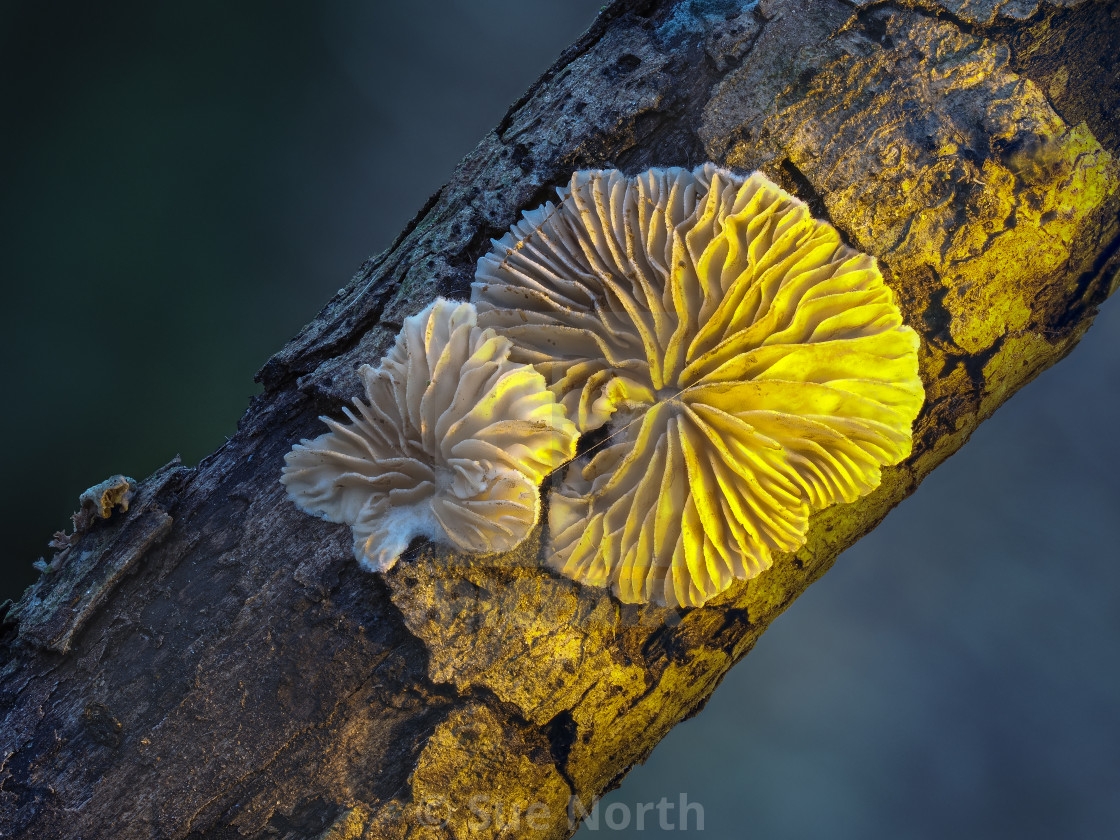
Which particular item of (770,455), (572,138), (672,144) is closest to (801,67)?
(672,144)

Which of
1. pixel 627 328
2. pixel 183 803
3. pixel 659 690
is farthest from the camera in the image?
pixel 659 690

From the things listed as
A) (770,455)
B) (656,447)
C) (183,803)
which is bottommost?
(770,455)

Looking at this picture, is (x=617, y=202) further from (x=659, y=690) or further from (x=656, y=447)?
(x=659, y=690)

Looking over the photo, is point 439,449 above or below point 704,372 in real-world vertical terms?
above

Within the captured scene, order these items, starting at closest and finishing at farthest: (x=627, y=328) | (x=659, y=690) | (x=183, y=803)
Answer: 1. (x=183, y=803)
2. (x=627, y=328)
3. (x=659, y=690)
